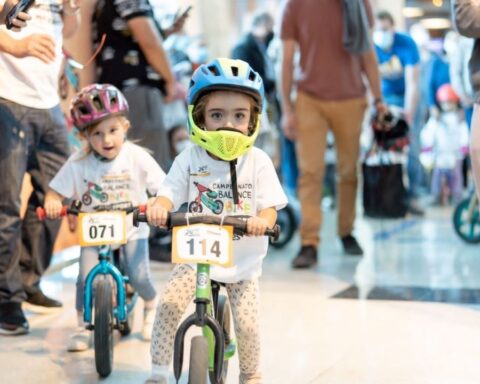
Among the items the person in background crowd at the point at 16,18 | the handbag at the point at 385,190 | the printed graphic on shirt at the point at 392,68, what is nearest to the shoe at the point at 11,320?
the person in background crowd at the point at 16,18

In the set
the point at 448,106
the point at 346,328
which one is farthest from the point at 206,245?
the point at 448,106

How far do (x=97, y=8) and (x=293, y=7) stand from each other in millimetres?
1302

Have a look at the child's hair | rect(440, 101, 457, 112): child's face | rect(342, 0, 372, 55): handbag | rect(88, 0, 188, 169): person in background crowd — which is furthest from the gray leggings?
rect(440, 101, 457, 112): child's face

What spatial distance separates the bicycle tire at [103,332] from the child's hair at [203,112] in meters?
0.88

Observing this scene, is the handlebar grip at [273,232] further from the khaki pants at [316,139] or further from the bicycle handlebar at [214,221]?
the khaki pants at [316,139]

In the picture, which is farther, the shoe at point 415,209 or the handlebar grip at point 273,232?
the shoe at point 415,209

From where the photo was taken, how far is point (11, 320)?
181 inches

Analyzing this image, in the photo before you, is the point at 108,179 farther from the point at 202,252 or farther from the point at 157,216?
the point at 202,252

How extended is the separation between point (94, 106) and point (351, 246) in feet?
9.87

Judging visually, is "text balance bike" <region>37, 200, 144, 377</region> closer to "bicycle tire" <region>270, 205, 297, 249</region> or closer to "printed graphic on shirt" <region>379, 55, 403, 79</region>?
"bicycle tire" <region>270, 205, 297, 249</region>

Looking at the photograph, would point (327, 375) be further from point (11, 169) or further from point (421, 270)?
point (421, 270)

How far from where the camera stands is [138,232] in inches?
174

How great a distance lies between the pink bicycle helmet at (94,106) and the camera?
4254mm

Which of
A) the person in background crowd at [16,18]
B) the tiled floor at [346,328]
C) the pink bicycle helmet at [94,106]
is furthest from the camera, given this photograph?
the pink bicycle helmet at [94,106]
